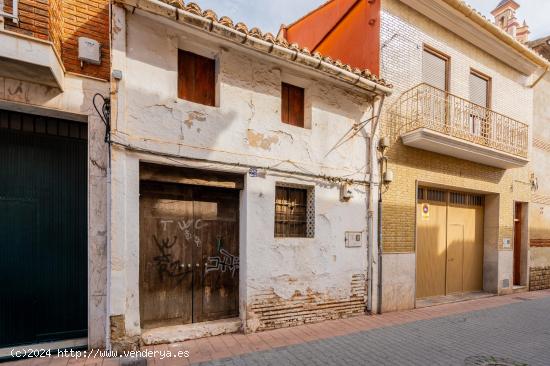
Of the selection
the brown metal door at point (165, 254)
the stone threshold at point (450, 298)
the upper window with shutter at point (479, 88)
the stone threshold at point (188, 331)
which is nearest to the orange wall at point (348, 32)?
the upper window with shutter at point (479, 88)

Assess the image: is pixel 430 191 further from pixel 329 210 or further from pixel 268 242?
pixel 268 242

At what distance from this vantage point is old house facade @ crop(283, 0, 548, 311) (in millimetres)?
7527

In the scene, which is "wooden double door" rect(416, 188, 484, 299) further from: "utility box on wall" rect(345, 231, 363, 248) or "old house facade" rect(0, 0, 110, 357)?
"old house facade" rect(0, 0, 110, 357)

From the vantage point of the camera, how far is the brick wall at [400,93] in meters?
7.49

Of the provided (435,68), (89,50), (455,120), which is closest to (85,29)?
(89,50)

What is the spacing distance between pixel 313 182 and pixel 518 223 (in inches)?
349

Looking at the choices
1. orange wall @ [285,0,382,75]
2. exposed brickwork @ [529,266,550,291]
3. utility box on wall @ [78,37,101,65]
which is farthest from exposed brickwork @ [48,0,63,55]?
exposed brickwork @ [529,266,550,291]

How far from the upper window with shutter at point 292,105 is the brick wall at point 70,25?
10.3 ft

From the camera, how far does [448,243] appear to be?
9.12 m

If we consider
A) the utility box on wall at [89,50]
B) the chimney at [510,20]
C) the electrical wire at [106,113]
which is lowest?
the electrical wire at [106,113]

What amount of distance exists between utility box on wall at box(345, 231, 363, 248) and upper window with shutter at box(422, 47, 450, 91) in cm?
454

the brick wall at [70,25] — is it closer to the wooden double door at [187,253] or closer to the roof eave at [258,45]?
the roof eave at [258,45]

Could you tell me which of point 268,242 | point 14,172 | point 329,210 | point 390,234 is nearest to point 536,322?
point 390,234

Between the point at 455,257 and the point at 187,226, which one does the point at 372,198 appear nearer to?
the point at 187,226
